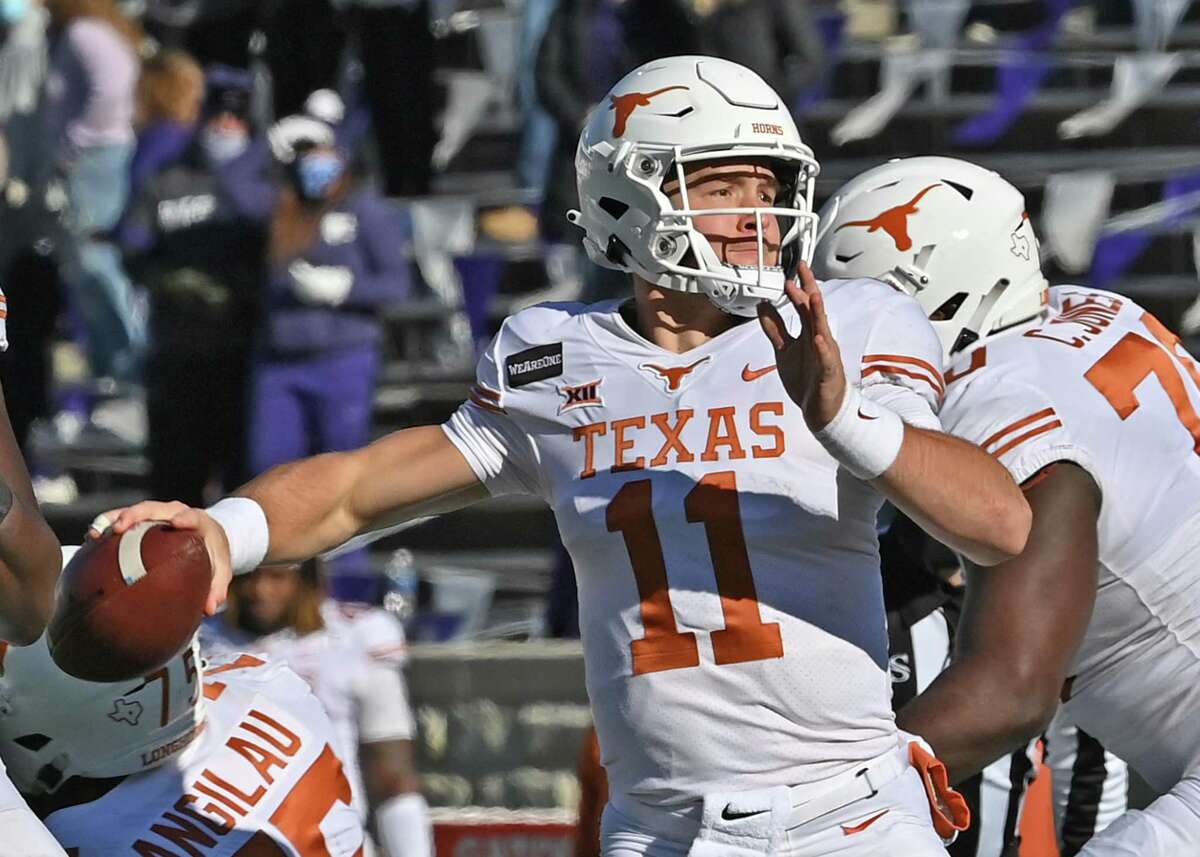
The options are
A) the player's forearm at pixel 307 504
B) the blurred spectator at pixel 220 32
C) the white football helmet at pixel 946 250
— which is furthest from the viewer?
the blurred spectator at pixel 220 32

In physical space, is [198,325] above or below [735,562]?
below

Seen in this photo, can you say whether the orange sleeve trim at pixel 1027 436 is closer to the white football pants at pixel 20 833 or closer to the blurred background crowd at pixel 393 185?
the white football pants at pixel 20 833

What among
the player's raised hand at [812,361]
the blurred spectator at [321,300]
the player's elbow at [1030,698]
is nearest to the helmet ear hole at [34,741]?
the player's raised hand at [812,361]

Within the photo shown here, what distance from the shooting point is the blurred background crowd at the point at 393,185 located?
8.74m

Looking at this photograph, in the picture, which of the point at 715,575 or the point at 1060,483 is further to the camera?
the point at 1060,483

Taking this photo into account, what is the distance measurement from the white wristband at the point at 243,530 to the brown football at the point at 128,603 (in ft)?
0.44

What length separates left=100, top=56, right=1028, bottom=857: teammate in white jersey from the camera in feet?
10.9

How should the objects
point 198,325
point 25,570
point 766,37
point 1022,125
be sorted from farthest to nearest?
point 1022,125 < point 198,325 < point 766,37 < point 25,570

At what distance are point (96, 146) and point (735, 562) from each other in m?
7.20

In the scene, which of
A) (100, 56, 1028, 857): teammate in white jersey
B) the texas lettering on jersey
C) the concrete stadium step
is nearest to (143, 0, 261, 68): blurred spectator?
the concrete stadium step

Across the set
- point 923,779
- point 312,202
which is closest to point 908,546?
point 923,779

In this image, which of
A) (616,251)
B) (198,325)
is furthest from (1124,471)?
(198,325)

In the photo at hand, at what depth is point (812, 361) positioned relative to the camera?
10.4 ft

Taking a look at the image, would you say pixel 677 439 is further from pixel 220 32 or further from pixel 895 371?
A: pixel 220 32
